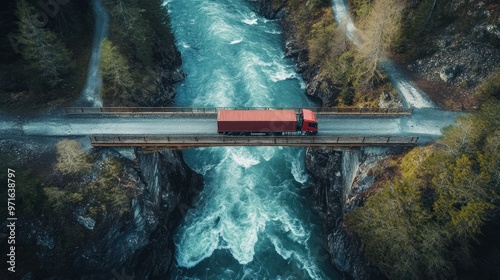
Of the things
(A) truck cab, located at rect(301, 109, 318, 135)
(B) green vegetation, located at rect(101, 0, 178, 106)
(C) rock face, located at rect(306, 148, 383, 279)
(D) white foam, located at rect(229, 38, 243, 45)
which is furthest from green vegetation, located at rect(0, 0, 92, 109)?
(C) rock face, located at rect(306, 148, 383, 279)

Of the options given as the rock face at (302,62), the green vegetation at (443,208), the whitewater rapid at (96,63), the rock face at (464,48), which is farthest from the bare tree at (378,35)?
the whitewater rapid at (96,63)

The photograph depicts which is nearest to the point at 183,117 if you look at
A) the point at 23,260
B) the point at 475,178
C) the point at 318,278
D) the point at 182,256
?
the point at 182,256

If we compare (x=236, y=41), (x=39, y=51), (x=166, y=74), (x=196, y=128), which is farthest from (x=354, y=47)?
(x=39, y=51)

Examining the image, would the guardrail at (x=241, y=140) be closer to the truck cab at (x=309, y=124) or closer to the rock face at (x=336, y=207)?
the truck cab at (x=309, y=124)

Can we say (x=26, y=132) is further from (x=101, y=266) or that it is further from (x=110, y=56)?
(x=101, y=266)

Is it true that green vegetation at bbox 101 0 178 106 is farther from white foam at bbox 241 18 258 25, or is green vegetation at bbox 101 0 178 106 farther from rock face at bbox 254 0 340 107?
rock face at bbox 254 0 340 107

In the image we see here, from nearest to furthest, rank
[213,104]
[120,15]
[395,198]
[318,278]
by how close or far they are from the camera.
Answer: [395,198], [318,278], [120,15], [213,104]
